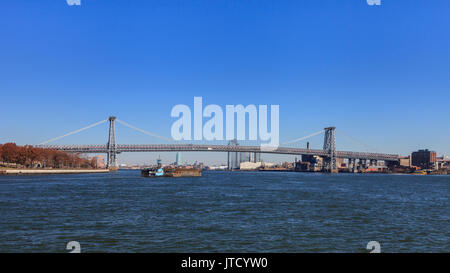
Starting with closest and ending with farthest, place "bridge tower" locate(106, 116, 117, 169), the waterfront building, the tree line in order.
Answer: the tree line < "bridge tower" locate(106, 116, 117, 169) < the waterfront building

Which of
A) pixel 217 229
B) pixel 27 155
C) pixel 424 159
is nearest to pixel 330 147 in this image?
pixel 424 159

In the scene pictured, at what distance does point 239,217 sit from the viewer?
1584 cm

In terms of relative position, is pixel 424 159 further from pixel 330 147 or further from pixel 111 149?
pixel 111 149

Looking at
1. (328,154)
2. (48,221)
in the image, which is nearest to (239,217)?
(48,221)

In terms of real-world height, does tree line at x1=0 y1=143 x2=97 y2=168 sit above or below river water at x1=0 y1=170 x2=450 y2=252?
above

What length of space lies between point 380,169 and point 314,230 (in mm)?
158699

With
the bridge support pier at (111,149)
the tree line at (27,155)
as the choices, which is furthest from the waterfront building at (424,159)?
the tree line at (27,155)

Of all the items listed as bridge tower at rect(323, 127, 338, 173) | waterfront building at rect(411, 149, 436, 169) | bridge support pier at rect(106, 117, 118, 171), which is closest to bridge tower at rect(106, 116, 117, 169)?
bridge support pier at rect(106, 117, 118, 171)

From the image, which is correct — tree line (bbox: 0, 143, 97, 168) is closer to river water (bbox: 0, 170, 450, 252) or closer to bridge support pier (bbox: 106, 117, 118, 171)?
bridge support pier (bbox: 106, 117, 118, 171)

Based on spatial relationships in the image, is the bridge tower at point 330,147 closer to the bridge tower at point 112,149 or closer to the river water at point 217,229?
the bridge tower at point 112,149

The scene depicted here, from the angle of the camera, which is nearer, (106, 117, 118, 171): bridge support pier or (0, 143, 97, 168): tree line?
(0, 143, 97, 168): tree line

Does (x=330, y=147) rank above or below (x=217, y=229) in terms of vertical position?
above
